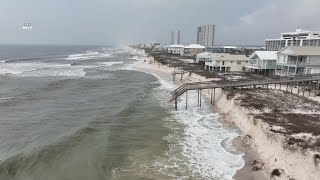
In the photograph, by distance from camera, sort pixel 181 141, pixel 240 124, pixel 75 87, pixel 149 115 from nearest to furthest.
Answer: pixel 181 141, pixel 240 124, pixel 149 115, pixel 75 87

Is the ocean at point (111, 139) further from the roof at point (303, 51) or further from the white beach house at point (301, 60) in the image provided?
the roof at point (303, 51)

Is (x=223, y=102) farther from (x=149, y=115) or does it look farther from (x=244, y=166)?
(x=244, y=166)

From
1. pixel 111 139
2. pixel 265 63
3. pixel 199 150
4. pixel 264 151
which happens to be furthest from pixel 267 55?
pixel 111 139

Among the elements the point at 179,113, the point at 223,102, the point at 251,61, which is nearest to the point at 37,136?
the point at 179,113

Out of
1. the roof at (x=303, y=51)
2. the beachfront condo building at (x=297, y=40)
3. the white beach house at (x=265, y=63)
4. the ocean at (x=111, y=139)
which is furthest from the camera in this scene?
the beachfront condo building at (x=297, y=40)

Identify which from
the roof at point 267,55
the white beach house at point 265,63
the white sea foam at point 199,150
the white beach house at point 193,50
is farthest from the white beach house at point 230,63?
the white beach house at point 193,50

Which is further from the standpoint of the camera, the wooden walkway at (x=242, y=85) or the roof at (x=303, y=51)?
the roof at (x=303, y=51)

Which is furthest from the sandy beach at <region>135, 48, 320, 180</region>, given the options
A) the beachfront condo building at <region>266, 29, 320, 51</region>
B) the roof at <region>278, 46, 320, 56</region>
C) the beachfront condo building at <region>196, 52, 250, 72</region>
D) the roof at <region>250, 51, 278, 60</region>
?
the beachfront condo building at <region>266, 29, 320, 51</region>
